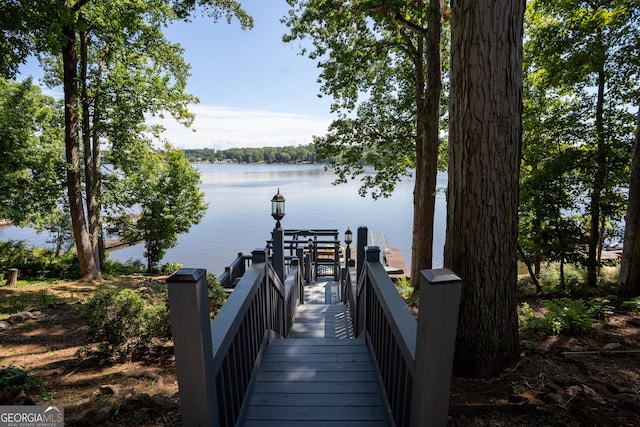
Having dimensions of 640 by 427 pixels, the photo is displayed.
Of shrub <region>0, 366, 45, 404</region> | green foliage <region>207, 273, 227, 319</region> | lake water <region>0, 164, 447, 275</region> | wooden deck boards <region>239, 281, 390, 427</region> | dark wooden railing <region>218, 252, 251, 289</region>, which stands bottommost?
lake water <region>0, 164, 447, 275</region>

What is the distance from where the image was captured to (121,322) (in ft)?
11.2

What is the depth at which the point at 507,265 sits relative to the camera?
2281mm

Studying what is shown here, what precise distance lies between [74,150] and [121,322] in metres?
7.89

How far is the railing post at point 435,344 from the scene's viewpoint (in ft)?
4.30

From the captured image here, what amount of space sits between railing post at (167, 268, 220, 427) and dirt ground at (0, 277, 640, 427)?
62cm

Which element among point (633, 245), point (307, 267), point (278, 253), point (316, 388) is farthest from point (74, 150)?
point (633, 245)

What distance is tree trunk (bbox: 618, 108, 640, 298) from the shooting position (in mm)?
4688

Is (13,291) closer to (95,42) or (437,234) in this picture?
(95,42)

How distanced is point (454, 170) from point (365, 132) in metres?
8.86

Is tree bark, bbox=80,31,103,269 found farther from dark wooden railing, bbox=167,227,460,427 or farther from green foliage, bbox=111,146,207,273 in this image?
dark wooden railing, bbox=167,227,460,427

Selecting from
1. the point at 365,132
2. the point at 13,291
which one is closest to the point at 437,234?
the point at 365,132

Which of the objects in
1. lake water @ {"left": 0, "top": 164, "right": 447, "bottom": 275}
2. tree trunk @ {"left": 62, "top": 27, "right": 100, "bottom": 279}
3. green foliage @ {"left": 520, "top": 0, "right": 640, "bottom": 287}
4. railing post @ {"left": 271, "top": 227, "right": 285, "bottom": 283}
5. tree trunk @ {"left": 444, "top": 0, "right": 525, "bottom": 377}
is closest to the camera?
tree trunk @ {"left": 444, "top": 0, "right": 525, "bottom": 377}

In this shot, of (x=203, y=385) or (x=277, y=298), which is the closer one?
(x=203, y=385)

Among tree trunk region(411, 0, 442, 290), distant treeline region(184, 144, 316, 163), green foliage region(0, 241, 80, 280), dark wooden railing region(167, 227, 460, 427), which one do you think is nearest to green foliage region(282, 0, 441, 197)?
tree trunk region(411, 0, 442, 290)
